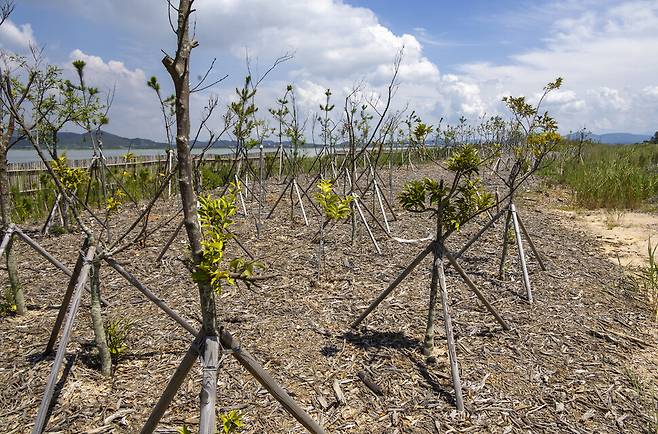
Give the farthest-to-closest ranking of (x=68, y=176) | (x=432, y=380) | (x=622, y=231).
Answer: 1. (x=622, y=231)
2. (x=68, y=176)
3. (x=432, y=380)

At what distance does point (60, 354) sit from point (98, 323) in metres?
0.52

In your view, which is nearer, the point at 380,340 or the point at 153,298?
the point at 153,298

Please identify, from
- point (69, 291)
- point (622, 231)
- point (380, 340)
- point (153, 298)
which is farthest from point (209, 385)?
point (622, 231)

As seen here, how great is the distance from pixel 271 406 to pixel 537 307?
3029 millimetres

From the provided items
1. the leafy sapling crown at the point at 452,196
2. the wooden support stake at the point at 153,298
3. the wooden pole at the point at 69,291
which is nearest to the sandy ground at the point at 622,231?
the leafy sapling crown at the point at 452,196

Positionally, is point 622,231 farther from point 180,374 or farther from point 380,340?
point 180,374

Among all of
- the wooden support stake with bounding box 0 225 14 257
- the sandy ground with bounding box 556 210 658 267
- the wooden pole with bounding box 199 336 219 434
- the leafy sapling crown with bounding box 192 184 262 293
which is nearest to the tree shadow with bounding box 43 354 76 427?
the wooden support stake with bounding box 0 225 14 257

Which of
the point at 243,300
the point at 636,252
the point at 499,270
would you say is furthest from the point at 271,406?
the point at 636,252

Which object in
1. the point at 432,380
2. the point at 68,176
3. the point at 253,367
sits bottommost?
the point at 432,380

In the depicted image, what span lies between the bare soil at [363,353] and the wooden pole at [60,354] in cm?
42

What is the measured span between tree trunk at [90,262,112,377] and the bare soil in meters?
0.12

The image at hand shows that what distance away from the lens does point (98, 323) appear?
113 inches

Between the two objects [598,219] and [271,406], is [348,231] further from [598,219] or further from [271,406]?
[598,219]

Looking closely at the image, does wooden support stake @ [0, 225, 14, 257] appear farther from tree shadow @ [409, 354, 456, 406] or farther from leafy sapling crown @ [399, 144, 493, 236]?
tree shadow @ [409, 354, 456, 406]
